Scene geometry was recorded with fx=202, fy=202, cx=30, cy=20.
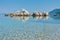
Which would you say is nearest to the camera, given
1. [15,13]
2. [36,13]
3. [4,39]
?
[4,39]

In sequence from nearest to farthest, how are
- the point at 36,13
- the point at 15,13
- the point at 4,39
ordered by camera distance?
1. the point at 4,39
2. the point at 36,13
3. the point at 15,13

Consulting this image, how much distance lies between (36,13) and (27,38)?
201 feet

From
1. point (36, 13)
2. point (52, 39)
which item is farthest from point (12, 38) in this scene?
point (36, 13)

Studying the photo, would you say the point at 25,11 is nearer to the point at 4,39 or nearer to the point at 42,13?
the point at 42,13

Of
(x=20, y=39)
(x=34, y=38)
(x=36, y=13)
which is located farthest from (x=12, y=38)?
(x=36, y=13)

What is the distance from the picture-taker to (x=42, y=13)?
77.7 m

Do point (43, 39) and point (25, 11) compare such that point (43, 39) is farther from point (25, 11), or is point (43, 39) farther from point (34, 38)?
point (25, 11)

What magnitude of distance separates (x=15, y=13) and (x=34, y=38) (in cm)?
6653

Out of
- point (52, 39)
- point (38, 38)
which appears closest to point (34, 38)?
point (38, 38)

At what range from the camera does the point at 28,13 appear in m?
80.6

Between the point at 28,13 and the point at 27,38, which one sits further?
the point at 28,13

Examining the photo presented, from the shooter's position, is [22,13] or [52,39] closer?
[52,39]

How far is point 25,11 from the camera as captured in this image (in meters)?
79.7

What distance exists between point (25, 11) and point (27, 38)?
6483 centimetres
